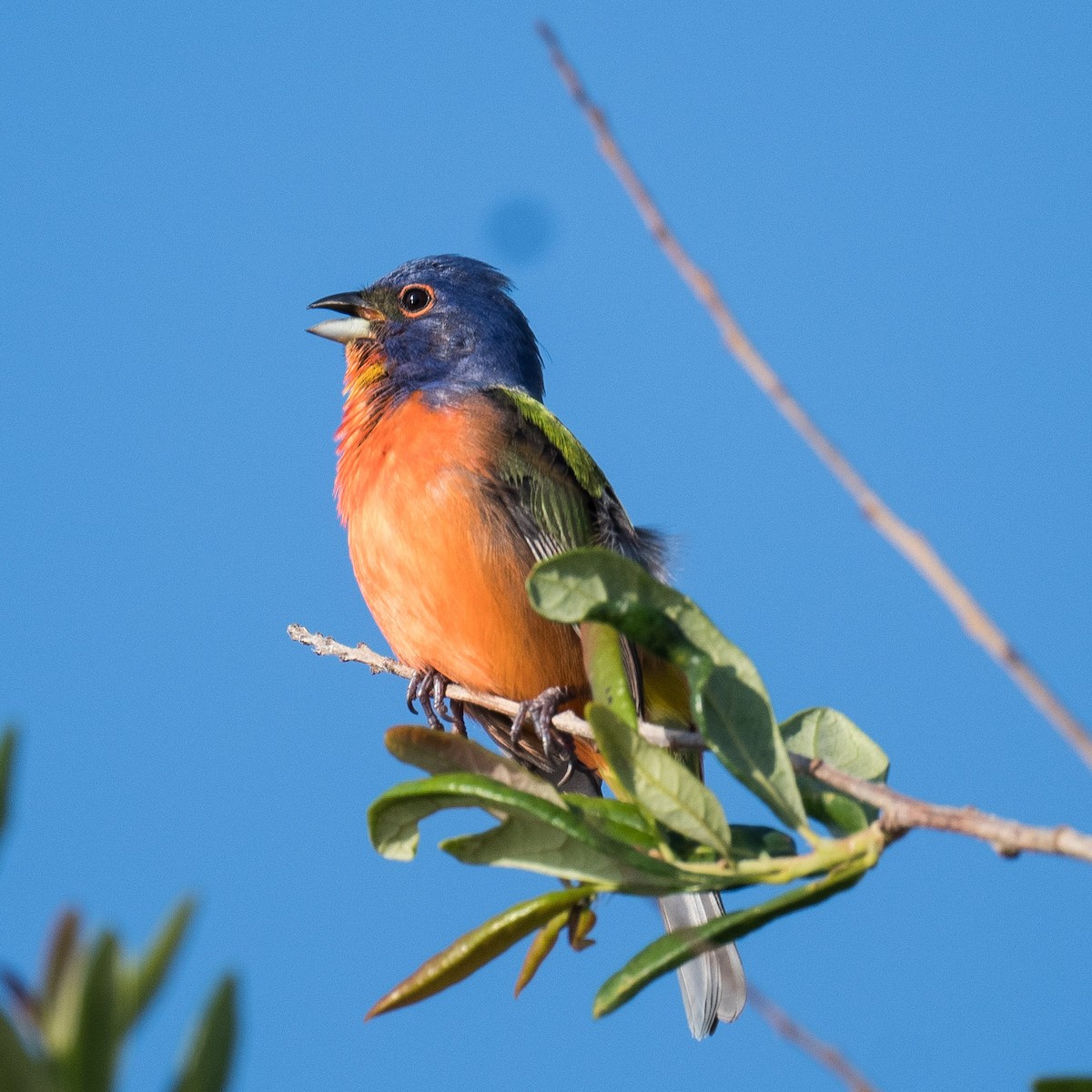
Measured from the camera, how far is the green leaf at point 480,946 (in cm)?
202

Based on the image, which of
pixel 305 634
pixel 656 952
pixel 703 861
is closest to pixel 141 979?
pixel 656 952

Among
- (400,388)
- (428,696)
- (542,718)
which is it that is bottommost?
(542,718)

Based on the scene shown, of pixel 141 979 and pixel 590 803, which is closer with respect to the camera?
pixel 141 979

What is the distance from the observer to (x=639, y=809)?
2.13 meters

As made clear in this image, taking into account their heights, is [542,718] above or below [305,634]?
below

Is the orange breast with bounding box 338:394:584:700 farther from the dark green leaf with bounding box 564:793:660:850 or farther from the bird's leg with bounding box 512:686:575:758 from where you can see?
the dark green leaf with bounding box 564:793:660:850

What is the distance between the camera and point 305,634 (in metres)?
4.44

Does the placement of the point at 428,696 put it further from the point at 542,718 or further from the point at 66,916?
the point at 66,916

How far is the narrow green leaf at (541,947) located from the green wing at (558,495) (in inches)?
107

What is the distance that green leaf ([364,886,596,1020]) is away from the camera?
2.02 metres

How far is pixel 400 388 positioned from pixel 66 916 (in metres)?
4.91

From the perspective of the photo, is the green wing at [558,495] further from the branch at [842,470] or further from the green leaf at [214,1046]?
the green leaf at [214,1046]

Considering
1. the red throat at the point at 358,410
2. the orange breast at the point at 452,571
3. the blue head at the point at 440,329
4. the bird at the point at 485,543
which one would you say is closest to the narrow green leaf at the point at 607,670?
the bird at the point at 485,543

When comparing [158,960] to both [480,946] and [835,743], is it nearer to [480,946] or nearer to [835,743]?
[480,946]
